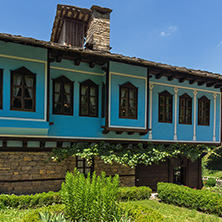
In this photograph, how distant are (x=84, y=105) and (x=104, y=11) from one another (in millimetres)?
5242

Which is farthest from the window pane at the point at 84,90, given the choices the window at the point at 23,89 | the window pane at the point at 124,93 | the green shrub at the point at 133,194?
the green shrub at the point at 133,194

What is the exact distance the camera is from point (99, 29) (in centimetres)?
1141

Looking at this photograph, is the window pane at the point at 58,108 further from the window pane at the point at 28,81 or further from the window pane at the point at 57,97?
the window pane at the point at 28,81

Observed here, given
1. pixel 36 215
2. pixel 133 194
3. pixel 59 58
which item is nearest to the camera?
pixel 36 215

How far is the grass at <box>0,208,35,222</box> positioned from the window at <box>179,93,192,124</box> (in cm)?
923

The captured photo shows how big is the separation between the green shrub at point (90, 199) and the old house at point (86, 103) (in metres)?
4.25

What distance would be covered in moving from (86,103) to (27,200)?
4810 mm

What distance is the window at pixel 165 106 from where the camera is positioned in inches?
481

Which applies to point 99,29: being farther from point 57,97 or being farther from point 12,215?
point 12,215

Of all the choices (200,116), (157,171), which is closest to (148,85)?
(200,116)

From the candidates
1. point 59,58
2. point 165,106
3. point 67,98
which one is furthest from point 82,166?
point 165,106

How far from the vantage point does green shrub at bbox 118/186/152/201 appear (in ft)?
31.7

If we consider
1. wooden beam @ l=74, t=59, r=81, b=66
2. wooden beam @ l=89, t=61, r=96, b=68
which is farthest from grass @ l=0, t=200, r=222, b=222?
wooden beam @ l=89, t=61, r=96, b=68

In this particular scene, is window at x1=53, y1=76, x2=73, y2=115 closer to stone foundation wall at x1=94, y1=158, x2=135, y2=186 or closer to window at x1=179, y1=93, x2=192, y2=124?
stone foundation wall at x1=94, y1=158, x2=135, y2=186
